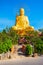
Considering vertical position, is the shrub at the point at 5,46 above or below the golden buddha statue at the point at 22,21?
below

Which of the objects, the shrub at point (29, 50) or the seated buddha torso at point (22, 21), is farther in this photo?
the seated buddha torso at point (22, 21)

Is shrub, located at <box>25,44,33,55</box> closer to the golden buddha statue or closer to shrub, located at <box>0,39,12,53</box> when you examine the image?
shrub, located at <box>0,39,12,53</box>

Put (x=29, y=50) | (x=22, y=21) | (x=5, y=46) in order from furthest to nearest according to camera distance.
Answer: (x=22, y=21), (x=5, y=46), (x=29, y=50)

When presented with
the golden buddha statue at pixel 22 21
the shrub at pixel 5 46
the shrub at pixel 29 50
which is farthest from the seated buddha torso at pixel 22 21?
the shrub at pixel 29 50

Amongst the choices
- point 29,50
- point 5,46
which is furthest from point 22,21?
point 29,50

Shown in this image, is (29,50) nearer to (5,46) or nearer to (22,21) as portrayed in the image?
(5,46)

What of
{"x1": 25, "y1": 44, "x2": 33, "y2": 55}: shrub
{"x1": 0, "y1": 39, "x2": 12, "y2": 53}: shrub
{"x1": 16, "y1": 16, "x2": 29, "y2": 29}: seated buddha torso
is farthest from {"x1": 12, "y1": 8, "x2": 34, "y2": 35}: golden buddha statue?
{"x1": 25, "y1": 44, "x2": 33, "y2": 55}: shrub

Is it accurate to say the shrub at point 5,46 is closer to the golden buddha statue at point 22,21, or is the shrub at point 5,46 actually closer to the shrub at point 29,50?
the shrub at point 29,50

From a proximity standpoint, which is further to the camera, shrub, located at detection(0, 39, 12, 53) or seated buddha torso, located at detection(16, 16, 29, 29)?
seated buddha torso, located at detection(16, 16, 29, 29)

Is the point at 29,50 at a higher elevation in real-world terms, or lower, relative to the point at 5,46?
lower

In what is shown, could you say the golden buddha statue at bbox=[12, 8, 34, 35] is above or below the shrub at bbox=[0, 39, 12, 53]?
above

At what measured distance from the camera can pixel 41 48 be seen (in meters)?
19.7

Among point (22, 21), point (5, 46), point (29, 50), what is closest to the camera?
point (29, 50)

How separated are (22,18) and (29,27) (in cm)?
215
